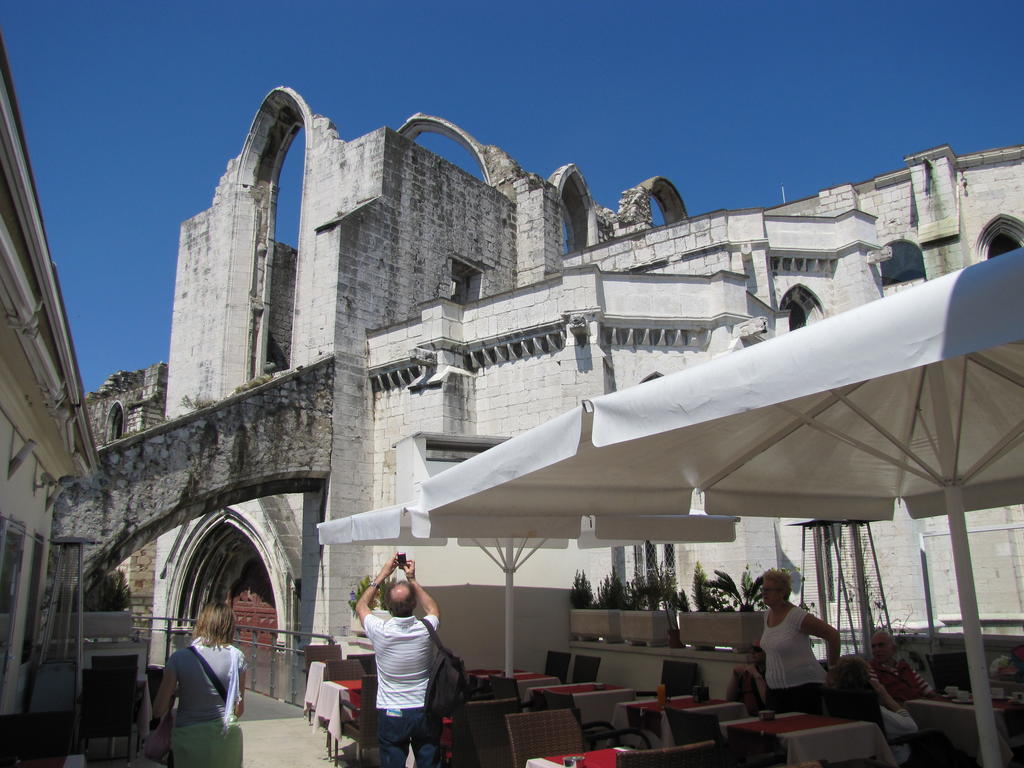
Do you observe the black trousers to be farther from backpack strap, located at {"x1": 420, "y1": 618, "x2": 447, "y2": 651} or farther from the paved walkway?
the paved walkway

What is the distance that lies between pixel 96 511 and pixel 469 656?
268 inches

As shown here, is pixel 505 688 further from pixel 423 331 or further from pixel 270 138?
pixel 270 138

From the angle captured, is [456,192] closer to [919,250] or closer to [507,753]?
[919,250]

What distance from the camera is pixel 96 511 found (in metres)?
12.3

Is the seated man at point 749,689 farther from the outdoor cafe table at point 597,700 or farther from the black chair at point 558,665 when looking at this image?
the black chair at point 558,665

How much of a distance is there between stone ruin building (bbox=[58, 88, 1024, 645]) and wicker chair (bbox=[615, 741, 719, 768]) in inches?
247

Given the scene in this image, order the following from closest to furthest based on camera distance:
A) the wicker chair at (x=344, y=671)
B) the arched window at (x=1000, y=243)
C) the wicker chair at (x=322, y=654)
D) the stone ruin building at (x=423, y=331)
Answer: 1. the wicker chair at (x=344, y=671)
2. the wicker chair at (x=322, y=654)
3. the stone ruin building at (x=423, y=331)
4. the arched window at (x=1000, y=243)

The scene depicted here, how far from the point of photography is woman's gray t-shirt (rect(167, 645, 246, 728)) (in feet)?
13.3

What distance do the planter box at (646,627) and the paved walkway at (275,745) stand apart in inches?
131

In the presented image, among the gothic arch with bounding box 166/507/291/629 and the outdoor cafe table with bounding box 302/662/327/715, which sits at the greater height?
the gothic arch with bounding box 166/507/291/629

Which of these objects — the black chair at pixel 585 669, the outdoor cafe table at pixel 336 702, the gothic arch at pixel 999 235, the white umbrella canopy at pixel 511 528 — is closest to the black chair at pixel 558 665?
the black chair at pixel 585 669

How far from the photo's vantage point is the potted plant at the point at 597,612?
364 inches

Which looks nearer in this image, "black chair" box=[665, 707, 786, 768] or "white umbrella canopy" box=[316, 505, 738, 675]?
"black chair" box=[665, 707, 786, 768]

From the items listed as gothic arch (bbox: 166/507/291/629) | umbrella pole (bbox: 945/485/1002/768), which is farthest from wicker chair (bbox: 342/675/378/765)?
gothic arch (bbox: 166/507/291/629)
